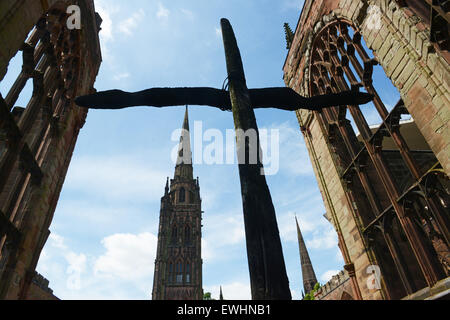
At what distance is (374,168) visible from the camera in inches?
302

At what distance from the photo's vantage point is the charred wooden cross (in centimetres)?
206

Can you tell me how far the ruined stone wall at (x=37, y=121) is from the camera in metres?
5.39

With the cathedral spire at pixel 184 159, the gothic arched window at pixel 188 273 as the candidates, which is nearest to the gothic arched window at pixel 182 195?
the cathedral spire at pixel 184 159

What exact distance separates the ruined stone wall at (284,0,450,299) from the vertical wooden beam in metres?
3.75

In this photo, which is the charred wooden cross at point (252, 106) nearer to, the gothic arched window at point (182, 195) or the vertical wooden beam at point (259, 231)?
the vertical wooden beam at point (259, 231)

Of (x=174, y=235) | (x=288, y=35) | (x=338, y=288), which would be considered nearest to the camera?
(x=288, y=35)

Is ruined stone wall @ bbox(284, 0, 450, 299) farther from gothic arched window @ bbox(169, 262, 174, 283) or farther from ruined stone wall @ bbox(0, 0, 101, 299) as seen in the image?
gothic arched window @ bbox(169, 262, 174, 283)

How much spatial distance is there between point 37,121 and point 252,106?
6899 mm

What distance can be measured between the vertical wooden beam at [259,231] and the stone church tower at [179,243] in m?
48.2

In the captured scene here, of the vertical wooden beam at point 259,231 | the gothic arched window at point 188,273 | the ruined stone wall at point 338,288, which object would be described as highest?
the gothic arched window at point 188,273

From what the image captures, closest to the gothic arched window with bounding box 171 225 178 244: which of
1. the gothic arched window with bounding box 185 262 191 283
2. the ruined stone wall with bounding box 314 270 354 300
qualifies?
the gothic arched window with bounding box 185 262 191 283

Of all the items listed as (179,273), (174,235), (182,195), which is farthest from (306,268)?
(182,195)

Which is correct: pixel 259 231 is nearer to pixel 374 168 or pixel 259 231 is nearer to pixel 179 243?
pixel 374 168

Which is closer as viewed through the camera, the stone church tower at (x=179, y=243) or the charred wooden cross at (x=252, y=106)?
the charred wooden cross at (x=252, y=106)
